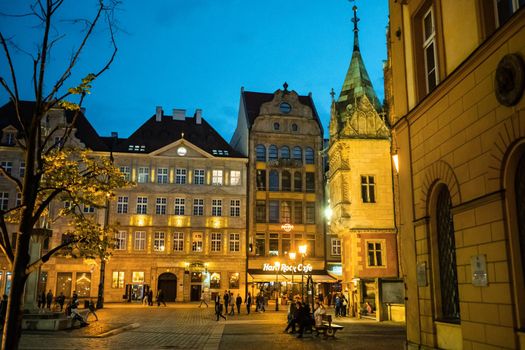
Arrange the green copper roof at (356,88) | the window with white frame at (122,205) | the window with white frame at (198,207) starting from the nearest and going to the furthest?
1. the green copper roof at (356,88)
2. the window with white frame at (122,205)
3. the window with white frame at (198,207)

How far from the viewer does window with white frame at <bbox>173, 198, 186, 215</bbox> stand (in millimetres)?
54719

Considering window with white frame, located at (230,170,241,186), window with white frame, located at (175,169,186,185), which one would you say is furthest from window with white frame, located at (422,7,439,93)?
window with white frame, located at (175,169,186,185)

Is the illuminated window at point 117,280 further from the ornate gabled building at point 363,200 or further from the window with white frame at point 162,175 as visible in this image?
the ornate gabled building at point 363,200

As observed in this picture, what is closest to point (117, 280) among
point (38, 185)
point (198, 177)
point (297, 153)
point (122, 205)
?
point (122, 205)

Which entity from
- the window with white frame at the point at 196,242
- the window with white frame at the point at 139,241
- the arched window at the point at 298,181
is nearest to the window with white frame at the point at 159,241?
the window with white frame at the point at 139,241

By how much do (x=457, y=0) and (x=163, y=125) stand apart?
51188 mm

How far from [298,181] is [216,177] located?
9111 millimetres

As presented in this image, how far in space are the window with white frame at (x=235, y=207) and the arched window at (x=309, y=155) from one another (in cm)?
902

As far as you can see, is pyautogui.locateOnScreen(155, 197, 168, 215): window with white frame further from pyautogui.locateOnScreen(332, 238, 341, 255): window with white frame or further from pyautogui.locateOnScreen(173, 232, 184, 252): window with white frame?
pyautogui.locateOnScreen(332, 238, 341, 255): window with white frame

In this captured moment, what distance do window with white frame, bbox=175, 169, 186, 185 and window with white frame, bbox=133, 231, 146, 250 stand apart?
6438 mm

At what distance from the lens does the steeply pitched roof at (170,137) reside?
56.2 meters

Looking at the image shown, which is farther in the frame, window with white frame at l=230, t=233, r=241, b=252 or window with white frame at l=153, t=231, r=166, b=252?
window with white frame at l=230, t=233, r=241, b=252

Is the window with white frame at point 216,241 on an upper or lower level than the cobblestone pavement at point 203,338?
upper

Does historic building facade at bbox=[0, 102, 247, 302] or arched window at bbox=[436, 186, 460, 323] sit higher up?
historic building facade at bbox=[0, 102, 247, 302]
